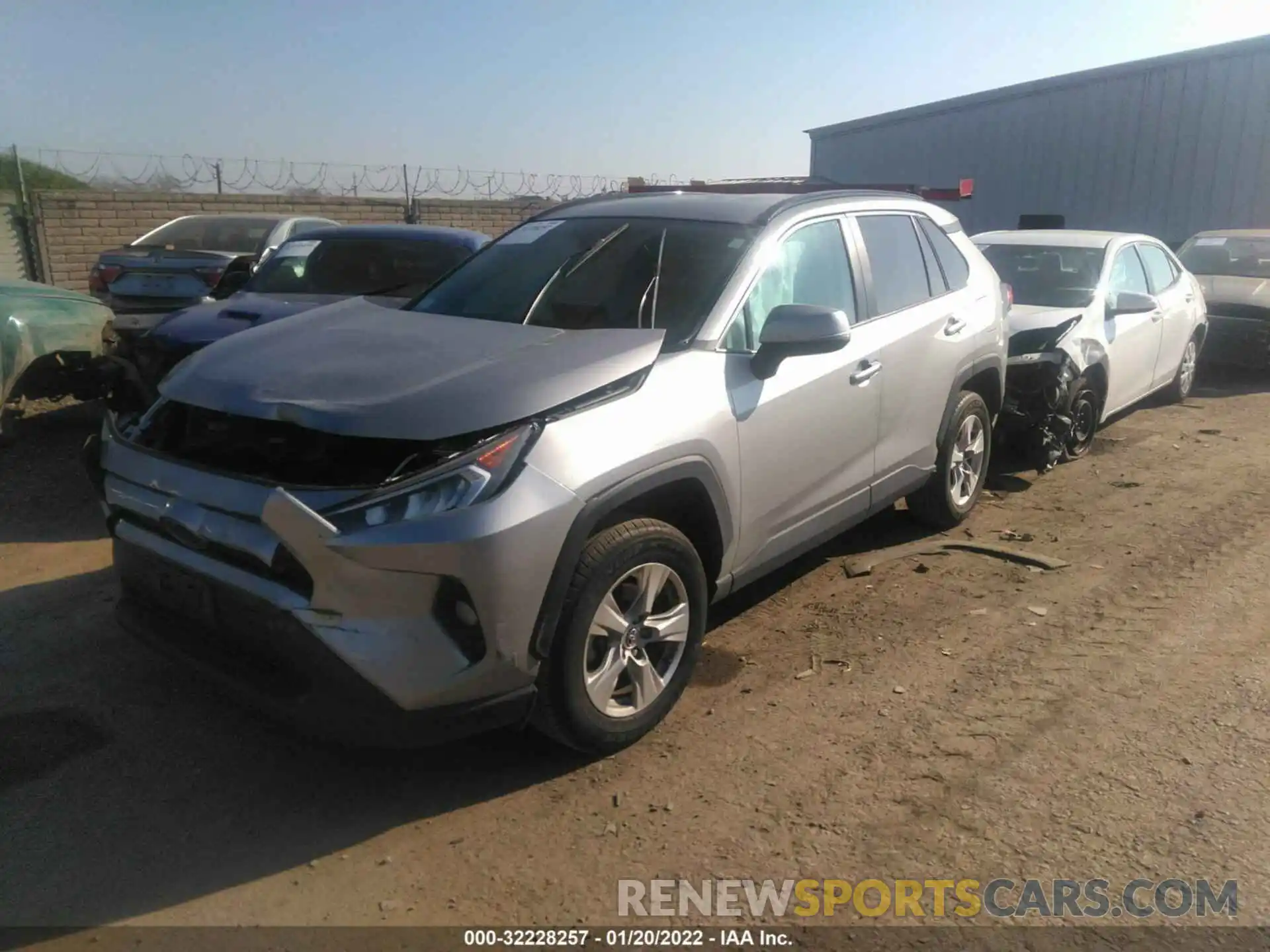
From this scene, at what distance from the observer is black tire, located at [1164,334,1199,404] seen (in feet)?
30.2

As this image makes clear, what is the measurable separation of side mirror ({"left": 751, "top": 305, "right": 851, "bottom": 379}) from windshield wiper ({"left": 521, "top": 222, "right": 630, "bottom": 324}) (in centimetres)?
91

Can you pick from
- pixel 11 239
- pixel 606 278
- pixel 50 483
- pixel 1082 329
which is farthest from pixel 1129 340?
pixel 11 239

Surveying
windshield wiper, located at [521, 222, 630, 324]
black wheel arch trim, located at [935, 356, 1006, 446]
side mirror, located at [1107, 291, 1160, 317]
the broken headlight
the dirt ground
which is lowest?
the dirt ground

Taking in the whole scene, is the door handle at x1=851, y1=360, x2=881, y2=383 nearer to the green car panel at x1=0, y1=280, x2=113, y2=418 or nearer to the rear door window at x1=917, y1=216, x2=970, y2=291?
the rear door window at x1=917, y1=216, x2=970, y2=291

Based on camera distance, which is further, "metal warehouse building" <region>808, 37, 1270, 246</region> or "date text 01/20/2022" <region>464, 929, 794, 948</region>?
"metal warehouse building" <region>808, 37, 1270, 246</region>

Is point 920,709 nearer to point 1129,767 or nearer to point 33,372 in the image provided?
point 1129,767

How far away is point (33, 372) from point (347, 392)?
16.5 ft

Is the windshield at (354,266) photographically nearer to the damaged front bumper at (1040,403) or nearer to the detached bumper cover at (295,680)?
the damaged front bumper at (1040,403)

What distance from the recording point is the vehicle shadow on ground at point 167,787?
9.11 feet

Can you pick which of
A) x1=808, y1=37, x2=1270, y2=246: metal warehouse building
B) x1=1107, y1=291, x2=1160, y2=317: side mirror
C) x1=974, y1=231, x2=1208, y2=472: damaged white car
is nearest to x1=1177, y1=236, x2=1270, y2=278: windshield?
x1=974, y1=231, x2=1208, y2=472: damaged white car

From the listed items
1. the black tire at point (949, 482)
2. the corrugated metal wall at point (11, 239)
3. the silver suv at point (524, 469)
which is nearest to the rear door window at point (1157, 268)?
the black tire at point (949, 482)

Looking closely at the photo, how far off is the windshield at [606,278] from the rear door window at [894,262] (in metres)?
0.90

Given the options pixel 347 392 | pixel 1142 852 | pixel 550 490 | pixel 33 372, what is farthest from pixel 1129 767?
pixel 33 372

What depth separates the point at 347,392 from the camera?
3062 millimetres
